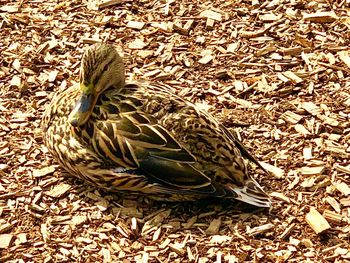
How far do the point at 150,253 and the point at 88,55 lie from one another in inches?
53.5

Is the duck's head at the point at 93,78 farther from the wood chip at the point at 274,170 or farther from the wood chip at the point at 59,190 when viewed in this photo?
the wood chip at the point at 274,170

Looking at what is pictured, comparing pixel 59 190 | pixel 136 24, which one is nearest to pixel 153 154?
pixel 59 190

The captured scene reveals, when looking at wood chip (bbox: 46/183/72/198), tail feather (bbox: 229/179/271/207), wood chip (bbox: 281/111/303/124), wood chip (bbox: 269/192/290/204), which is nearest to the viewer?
tail feather (bbox: 229/179/271/207)

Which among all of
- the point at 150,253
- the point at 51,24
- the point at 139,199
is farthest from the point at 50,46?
the point at 150,253

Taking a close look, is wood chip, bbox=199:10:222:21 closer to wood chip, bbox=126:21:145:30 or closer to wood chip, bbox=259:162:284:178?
wood chip, bbox=126:21:145:30

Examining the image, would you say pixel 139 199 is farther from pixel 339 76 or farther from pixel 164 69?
pixel 339 76

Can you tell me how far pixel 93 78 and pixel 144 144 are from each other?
57 centimetres

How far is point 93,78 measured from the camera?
18.5ft

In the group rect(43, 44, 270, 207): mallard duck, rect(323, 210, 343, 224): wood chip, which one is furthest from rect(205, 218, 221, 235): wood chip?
rect(323, 210, 343, 224): wood chip

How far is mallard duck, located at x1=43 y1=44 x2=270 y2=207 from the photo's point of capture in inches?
215

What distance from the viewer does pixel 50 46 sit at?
695 cm

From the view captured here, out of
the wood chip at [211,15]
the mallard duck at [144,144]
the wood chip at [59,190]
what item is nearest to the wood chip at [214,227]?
the mallard duck at [144,144]

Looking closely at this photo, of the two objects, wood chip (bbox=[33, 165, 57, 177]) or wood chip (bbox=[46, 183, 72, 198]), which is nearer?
wood chip (bbox=[46, 183, 72, 198])

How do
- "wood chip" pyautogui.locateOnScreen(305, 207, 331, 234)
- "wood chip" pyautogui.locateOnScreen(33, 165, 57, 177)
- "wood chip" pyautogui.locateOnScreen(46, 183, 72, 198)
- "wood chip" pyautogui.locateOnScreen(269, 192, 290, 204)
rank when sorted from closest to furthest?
"wood chip" pyautogui.locateOnScreen(305, 207, 331, 234)
"wood chip" pyautogui.locateOnScreen(269, 192, 290, 204)
"wood chip" pyautogui.locateOnScreen(46, 183, 72, 198)
"wood chip" pyautogui.locateOnScreen(33, 165, 57, 177)
